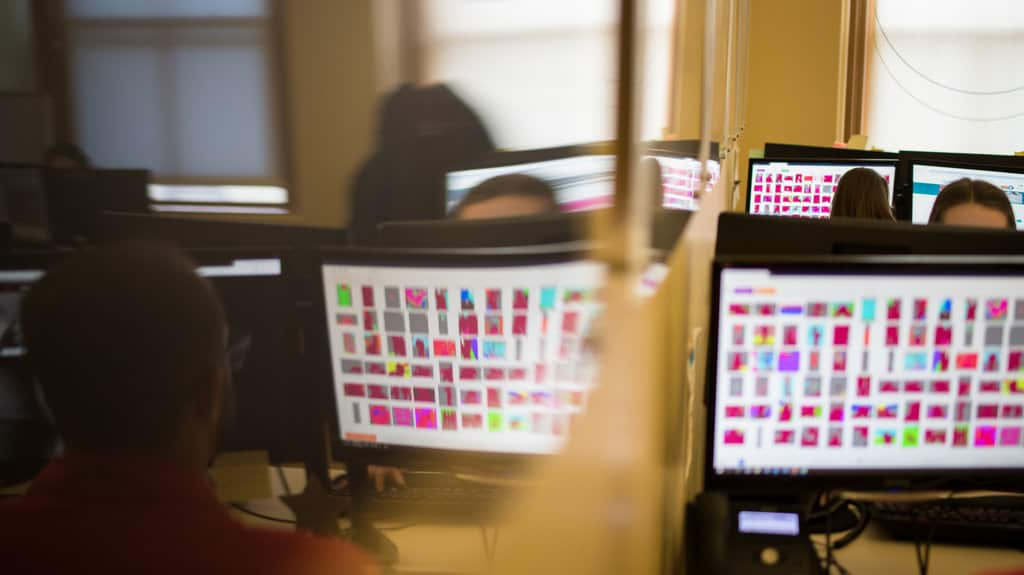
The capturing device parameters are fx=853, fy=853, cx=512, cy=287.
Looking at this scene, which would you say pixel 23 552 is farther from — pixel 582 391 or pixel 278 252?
pixel 278 252

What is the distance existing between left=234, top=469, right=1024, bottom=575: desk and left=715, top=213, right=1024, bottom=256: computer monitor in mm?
464

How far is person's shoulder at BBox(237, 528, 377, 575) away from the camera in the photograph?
2.23 feet

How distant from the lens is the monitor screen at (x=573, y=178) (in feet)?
5.59

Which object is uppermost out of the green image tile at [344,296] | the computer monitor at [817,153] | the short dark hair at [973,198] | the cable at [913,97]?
the cable at [913,97]

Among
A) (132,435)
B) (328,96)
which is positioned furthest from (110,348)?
(328,96)

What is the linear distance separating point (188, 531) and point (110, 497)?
0.09 m

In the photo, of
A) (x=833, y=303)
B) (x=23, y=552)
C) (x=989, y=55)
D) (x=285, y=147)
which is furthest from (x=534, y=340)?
(x=989, y=55)

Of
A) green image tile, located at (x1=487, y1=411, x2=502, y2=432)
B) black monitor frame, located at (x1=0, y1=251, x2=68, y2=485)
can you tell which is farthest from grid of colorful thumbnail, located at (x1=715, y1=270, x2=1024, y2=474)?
black monitor frame, located at (x1=0, y1=251, x2=68, y2=485)

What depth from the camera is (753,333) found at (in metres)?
1.17

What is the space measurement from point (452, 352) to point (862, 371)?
0.57 meters

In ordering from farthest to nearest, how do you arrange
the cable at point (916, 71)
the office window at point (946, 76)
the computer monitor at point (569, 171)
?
1. the cable at point (916, 71)
2. the office window at point (946, 76)
3. the computer monitor at point (569, 171)

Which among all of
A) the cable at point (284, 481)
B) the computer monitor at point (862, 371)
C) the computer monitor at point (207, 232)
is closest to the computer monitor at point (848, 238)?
the computer monitor at point (862, 371)

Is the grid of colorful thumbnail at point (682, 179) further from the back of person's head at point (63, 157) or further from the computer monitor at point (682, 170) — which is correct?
the back of person's head at point (63, 157)

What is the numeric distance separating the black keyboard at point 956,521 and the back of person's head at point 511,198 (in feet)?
2.62
